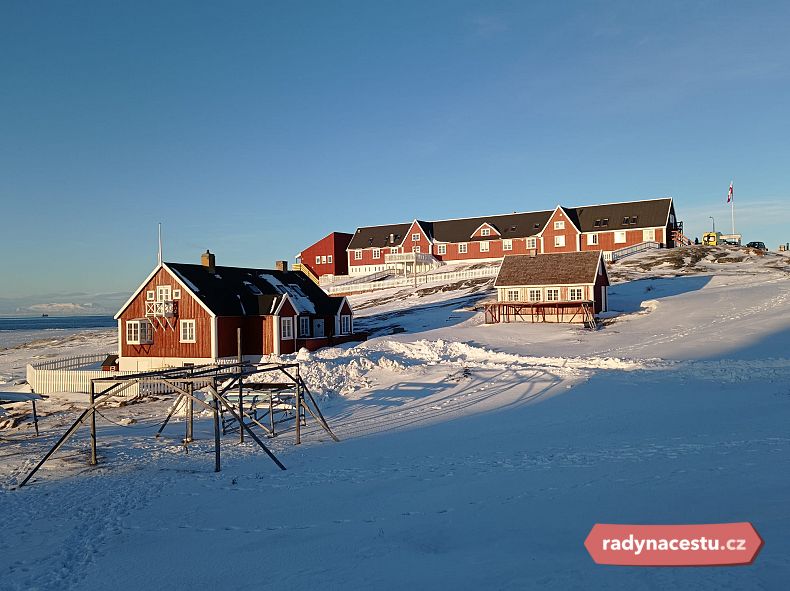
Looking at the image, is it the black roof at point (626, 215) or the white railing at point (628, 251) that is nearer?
the white railing at point (628, 251)

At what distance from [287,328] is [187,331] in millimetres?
5956

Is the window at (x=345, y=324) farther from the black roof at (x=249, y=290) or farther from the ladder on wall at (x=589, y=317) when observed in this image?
the ladder on wall at (x=589, y=317)

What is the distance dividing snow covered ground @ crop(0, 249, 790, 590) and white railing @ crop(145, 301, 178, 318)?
808 centimetres

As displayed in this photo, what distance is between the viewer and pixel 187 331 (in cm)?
3641

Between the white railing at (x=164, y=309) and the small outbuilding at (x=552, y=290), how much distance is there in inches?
923

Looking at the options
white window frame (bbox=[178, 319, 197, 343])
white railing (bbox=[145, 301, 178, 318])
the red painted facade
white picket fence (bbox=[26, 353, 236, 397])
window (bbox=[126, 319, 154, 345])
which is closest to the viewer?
white picket fence (bbox=[26, 353, 236, 397])

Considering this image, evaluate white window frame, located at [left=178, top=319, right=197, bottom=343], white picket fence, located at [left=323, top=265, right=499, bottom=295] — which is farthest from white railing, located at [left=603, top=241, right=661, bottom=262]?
white window frame, located at [left=178, top=319, right=197, bottom=343]

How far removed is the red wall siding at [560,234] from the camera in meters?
77.1

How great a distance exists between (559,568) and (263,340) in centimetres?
3126

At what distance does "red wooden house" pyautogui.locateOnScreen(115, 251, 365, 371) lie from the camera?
36000mm

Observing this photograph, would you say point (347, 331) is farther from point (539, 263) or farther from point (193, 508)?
point (193, 508)

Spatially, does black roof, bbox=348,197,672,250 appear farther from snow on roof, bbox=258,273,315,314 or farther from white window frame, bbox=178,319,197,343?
white window frame, bbox=178,319,197,343

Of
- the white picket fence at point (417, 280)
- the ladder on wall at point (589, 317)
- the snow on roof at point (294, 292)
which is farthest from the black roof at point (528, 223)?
the snow on roof at point (294, 292)

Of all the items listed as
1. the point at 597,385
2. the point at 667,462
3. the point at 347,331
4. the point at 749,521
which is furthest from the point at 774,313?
the point at 749,521
